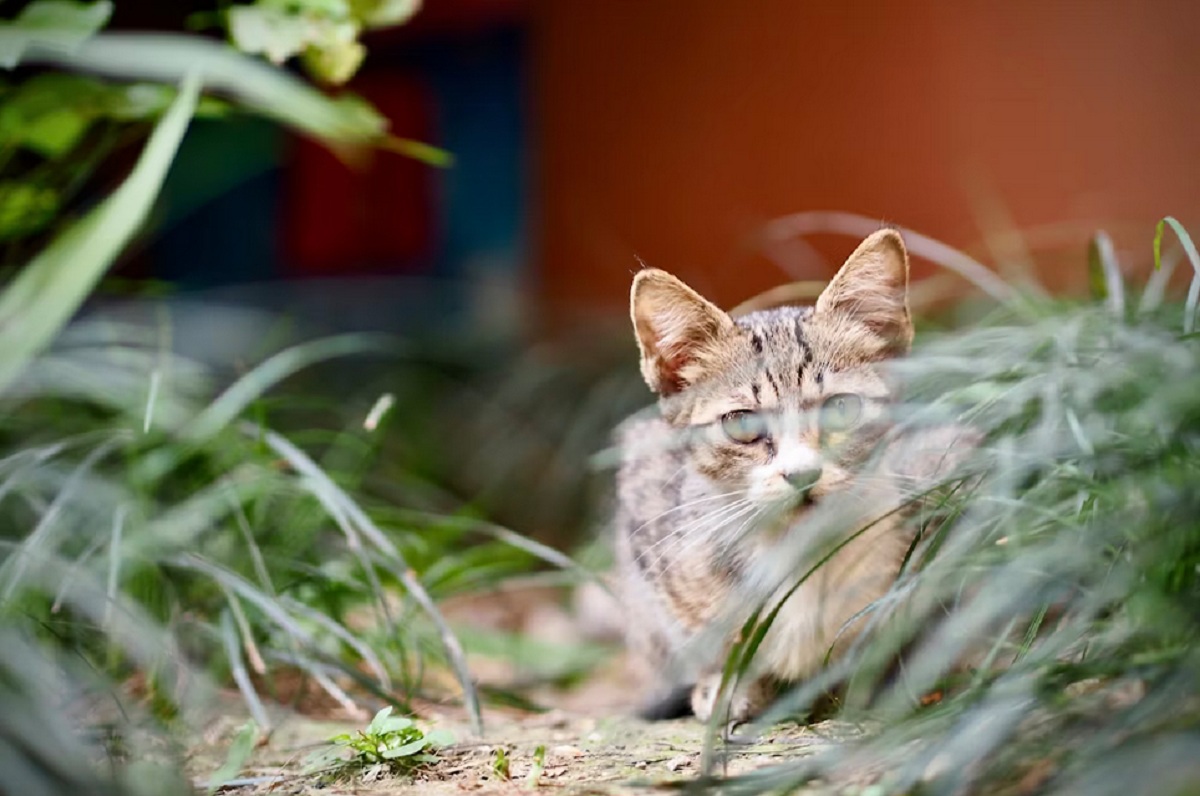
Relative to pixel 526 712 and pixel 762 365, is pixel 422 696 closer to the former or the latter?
pixel 526 712

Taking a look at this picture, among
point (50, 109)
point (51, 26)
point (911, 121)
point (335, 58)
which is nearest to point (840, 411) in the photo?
point (335, 58)

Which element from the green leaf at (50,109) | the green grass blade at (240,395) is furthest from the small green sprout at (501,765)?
the green leaf at (50,109)

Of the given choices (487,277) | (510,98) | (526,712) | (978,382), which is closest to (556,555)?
(526,712)

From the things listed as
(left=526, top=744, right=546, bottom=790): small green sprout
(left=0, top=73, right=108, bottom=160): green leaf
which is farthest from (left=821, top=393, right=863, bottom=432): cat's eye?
(left=0, top=73, right=108, bottom=160): green leaf

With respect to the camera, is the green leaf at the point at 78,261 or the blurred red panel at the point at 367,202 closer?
the green leaf at the point at 78,261

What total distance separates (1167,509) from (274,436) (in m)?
1.39

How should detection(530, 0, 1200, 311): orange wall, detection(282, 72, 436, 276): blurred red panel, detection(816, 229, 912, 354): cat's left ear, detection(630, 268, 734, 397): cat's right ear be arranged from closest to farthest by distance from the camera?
detection(816, 229, 912, 354): cat's left ear → detection(630, 268, 734, 397): cat's right ear → detection(530, 0, 1200, 311): orange wall → detection(282, 72, 436, 276): blurred red panel

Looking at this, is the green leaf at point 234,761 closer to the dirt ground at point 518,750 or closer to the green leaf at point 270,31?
the dirt ground at point 518,750

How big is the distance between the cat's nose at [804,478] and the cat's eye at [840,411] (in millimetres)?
80

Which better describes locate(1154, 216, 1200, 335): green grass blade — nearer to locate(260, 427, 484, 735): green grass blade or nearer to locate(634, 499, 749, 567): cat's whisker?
locate(634, 499, 749, 567): cat's whisker

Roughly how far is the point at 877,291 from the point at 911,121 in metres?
1.69

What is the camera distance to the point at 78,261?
1414mm

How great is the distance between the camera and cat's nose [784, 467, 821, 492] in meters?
1.43

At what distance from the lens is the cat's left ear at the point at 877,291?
4.60 feet
